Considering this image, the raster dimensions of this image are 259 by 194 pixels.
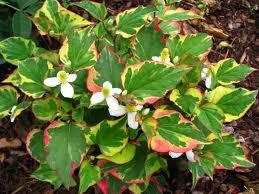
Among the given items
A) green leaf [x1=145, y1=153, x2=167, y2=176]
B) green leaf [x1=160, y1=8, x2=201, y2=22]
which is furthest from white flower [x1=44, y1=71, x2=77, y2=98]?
green leaf [x1=160, y1=8, x2=201, y2=22]

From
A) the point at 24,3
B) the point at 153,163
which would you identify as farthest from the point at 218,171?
the point at 24,3

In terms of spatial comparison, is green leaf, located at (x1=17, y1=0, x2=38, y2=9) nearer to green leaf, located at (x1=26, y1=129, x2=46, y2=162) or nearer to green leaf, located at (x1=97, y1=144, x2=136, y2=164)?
green leaf, located at (x1=26, y1=129, x2=46, y2=162)

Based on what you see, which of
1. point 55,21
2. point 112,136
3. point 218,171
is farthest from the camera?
point 218,171

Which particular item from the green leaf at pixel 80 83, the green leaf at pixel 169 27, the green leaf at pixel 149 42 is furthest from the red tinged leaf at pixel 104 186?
the green leaf at pixel 169 27

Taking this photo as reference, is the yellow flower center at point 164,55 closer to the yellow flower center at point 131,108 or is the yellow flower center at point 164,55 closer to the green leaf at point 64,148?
the yellow flower center at point 131,108

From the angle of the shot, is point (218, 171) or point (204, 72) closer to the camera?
point (204, 72)

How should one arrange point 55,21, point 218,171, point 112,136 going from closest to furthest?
1. point 112,136
2. point 55,21
3. point 218,171

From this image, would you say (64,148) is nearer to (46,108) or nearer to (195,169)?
(46,108)
